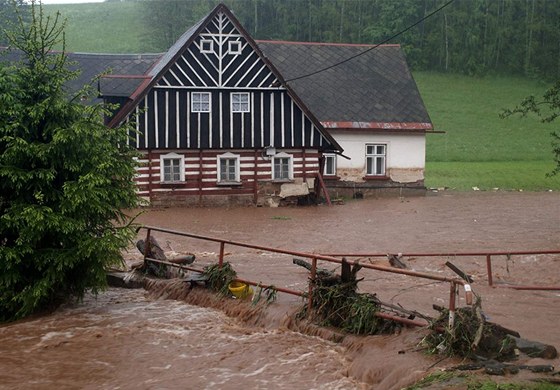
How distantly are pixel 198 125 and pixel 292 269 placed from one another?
50.7ft

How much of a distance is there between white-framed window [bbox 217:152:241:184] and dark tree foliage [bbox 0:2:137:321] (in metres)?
17.8

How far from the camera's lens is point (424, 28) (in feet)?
265

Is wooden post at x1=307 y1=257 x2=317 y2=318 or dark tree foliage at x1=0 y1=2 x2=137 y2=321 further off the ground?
dark tree foliage at x1=0 y1=2 x2=137 y2=321

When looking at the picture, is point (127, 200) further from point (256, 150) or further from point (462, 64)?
point (462, 64)

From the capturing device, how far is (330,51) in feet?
132

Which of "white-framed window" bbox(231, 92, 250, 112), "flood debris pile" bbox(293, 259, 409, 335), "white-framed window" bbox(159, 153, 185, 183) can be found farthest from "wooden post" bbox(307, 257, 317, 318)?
"white-framed window" bbox(231, 92, 250, 112)

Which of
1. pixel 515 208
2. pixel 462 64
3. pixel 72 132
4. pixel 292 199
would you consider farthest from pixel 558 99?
pixel 462 64

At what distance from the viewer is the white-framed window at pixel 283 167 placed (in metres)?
32.1

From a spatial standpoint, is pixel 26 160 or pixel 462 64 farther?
pixel 462 64

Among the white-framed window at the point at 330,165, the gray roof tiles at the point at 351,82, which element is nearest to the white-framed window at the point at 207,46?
the gray roof tiles at the point at 351,82

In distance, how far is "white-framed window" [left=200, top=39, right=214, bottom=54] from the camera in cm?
3033

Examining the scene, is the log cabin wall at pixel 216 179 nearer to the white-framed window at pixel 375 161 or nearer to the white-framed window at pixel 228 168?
the white-framed window at pixel 228 168

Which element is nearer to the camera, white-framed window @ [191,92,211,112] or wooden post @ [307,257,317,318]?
wooden post @ [307,257,317,318]

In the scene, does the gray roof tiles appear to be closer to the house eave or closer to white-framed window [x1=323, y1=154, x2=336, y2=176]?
the house eave
